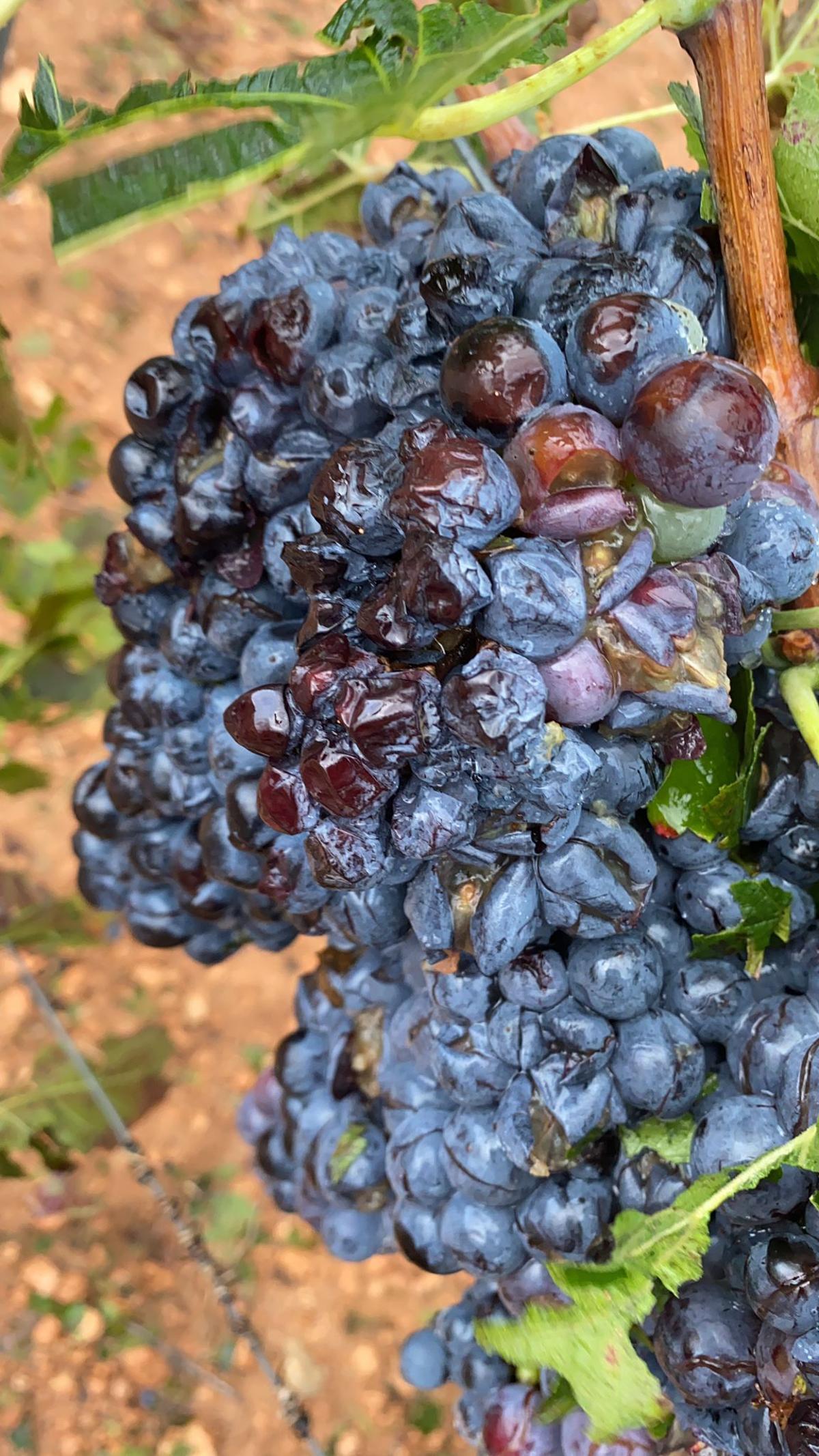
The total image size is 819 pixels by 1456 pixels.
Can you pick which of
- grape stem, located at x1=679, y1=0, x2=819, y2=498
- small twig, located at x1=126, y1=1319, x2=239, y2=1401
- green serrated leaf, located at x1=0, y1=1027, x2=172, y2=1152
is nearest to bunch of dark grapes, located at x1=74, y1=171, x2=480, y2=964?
grape stem, located at x1=679, y1=0, x2=819, y2=498

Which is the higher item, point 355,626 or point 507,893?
point 355,626

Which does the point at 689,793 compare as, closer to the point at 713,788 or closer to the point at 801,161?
the point at 713,788

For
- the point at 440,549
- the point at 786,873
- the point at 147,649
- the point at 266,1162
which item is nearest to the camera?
the point at 440,549

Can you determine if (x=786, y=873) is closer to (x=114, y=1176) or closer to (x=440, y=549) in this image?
(x=440, y=549)

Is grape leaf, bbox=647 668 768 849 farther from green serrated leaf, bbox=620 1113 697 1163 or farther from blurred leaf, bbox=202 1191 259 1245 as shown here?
blurred leaf, bbox=202 1191 259 1245

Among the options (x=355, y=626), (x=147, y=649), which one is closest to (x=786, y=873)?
(x=355, y=626)

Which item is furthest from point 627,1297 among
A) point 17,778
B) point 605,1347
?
point 17,778
